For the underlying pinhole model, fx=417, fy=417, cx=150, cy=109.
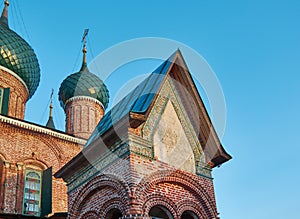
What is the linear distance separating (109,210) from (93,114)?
11.6 meters

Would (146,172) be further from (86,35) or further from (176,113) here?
(86,35)

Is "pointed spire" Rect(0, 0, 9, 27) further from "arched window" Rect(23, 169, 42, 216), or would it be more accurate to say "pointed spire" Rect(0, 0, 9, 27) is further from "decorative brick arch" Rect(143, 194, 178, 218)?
"decorative brick arch" Rect(143, 194, 178, 218)

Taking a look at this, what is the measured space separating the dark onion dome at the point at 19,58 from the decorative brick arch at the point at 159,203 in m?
11.3

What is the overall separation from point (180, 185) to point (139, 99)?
6.55 feet

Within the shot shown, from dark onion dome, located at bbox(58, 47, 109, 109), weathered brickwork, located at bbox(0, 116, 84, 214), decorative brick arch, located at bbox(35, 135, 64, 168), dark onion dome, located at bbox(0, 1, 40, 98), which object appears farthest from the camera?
dark onion dome, located at bbox(58, 47, 109, 109)

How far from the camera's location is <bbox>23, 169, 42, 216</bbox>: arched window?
14.0m

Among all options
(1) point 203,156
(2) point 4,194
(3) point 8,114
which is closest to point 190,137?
(1) point 203,156

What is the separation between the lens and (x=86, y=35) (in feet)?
72.3

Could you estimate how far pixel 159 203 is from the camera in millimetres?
7973

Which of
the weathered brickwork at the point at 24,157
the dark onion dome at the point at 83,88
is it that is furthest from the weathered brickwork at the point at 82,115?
the weathered brickwork at the point at 24,157

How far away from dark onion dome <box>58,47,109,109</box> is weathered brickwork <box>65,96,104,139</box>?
0.26m

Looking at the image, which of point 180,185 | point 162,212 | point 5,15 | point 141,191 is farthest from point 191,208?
point 5,15

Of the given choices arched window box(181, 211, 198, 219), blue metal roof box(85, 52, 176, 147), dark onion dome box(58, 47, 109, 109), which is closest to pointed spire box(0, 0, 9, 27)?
dark onion dome box(58, 47, 109, 109)

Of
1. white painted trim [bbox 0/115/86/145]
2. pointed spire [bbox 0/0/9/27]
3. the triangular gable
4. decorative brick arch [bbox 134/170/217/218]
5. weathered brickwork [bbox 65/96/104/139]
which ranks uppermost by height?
pointed spire [bbox 0/0/9/27]
